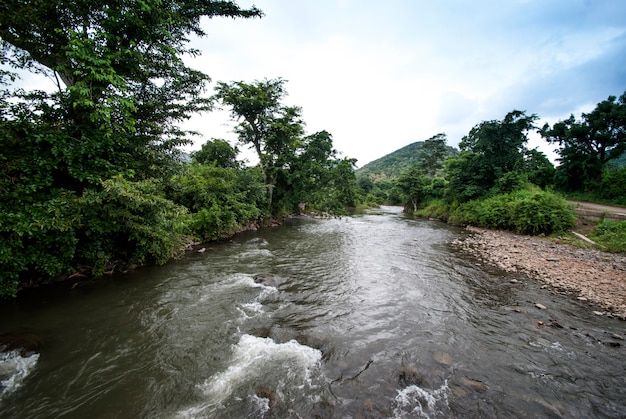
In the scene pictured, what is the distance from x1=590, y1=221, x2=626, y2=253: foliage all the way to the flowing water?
866cm

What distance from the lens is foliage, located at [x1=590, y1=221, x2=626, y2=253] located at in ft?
40.2

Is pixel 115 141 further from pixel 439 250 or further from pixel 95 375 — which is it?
pixel 439 250

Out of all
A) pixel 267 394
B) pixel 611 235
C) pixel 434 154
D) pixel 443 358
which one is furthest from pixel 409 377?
pixel 434 154

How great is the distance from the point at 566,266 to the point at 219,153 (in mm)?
29337

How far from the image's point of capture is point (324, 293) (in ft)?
26.1

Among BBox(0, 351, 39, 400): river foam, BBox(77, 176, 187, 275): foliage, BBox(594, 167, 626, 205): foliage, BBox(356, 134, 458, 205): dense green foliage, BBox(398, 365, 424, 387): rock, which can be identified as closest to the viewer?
BBox(0, 351, 39, 400): river foam

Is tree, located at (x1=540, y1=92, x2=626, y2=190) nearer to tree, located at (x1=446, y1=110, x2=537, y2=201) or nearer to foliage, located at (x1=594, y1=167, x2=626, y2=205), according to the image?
foliage, located at (x1=594, y1=167, x2=626, y2=205)

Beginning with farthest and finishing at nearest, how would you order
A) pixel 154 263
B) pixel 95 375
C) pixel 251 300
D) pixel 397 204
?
pixel 397 204
pixel 154 263
pixel 251 300
pixel 95 375

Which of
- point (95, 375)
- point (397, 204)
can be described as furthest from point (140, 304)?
point (397, 204)

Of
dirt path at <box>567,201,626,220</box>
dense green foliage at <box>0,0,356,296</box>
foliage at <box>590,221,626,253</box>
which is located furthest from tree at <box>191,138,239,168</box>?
dirt path at <box>567,201,626,220</box>

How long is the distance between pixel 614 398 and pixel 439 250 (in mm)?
10241

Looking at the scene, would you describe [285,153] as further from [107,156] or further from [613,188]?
[613,188]

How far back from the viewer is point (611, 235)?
1367cm

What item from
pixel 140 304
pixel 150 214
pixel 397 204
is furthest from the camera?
pixel 397 204
